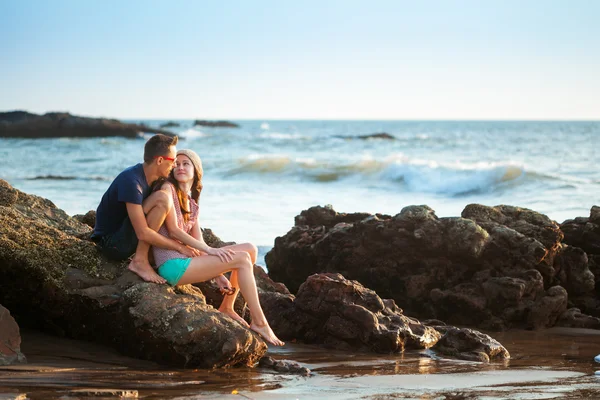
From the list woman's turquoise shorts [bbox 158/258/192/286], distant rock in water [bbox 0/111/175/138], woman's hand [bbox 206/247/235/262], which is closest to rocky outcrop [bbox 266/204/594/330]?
woman's hand [bbox 206/247/235/262]

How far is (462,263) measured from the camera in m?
8.57

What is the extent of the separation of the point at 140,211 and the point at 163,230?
0.27 meters

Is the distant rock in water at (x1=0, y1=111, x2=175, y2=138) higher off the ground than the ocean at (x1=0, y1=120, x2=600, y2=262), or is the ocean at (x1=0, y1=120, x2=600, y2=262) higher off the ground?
the distant rock in water at (x1=0, y1=111, x2=175, y2=138)

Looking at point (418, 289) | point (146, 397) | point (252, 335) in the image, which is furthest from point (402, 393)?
point (418, 289)

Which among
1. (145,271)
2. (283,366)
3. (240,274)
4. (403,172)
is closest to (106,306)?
(145,271)

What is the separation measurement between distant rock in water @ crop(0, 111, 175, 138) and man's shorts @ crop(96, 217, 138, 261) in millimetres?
62353

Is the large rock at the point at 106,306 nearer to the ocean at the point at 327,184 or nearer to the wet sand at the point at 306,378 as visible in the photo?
the wet sand at the point at 306,378

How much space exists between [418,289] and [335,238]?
1081mm

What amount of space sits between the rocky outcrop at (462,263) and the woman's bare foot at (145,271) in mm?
3285

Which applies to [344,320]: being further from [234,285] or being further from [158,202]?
[158,202]

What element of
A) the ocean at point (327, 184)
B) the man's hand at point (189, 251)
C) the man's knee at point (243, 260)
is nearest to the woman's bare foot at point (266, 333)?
the man's knee at point (243, 260)

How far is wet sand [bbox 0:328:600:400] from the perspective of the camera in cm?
479

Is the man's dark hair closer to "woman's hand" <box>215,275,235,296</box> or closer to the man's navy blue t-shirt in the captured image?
the man's navy blue t-shirt

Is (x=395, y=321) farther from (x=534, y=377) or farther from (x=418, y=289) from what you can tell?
(x=418, y=289)
